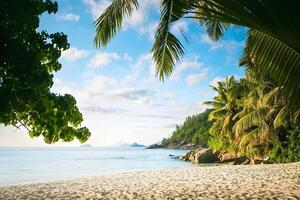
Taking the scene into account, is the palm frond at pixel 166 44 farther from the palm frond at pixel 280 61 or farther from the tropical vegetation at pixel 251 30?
the palm frond at pixel 280 61

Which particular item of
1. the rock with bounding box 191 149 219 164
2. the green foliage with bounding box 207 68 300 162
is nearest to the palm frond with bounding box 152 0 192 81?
the green foliage with bounding box 207 68 300 162

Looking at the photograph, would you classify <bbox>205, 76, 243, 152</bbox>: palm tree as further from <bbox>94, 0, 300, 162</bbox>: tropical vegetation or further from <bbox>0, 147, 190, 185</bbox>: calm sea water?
<bbox>94, 0, 300, 162</bbox>: tropical vegetation

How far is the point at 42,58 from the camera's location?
702cm

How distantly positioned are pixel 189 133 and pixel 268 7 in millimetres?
116413

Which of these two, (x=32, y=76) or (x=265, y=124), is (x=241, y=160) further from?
(x=32, y=76)

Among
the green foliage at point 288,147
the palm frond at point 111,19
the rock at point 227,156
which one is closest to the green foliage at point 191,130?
the rock at point 227,156

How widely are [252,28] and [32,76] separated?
341 cm

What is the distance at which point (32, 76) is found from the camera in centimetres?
607

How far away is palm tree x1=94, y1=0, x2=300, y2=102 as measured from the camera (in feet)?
14.7

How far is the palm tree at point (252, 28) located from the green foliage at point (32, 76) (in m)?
1.16

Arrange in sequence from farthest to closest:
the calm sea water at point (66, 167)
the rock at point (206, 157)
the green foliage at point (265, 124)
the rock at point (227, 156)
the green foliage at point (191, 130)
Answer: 1. the green foliage at point (191, 130)
2. the rock at point (206, 157)
3. the rock at point (227, 156)
4. the calm sea water at point (66, 167)
5. the green foliage at point (265, 124)

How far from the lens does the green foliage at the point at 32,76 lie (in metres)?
6.00

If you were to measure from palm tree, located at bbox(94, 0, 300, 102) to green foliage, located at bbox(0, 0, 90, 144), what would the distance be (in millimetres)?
1165

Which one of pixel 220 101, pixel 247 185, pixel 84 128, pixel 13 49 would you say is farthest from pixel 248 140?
pixel 13 49
